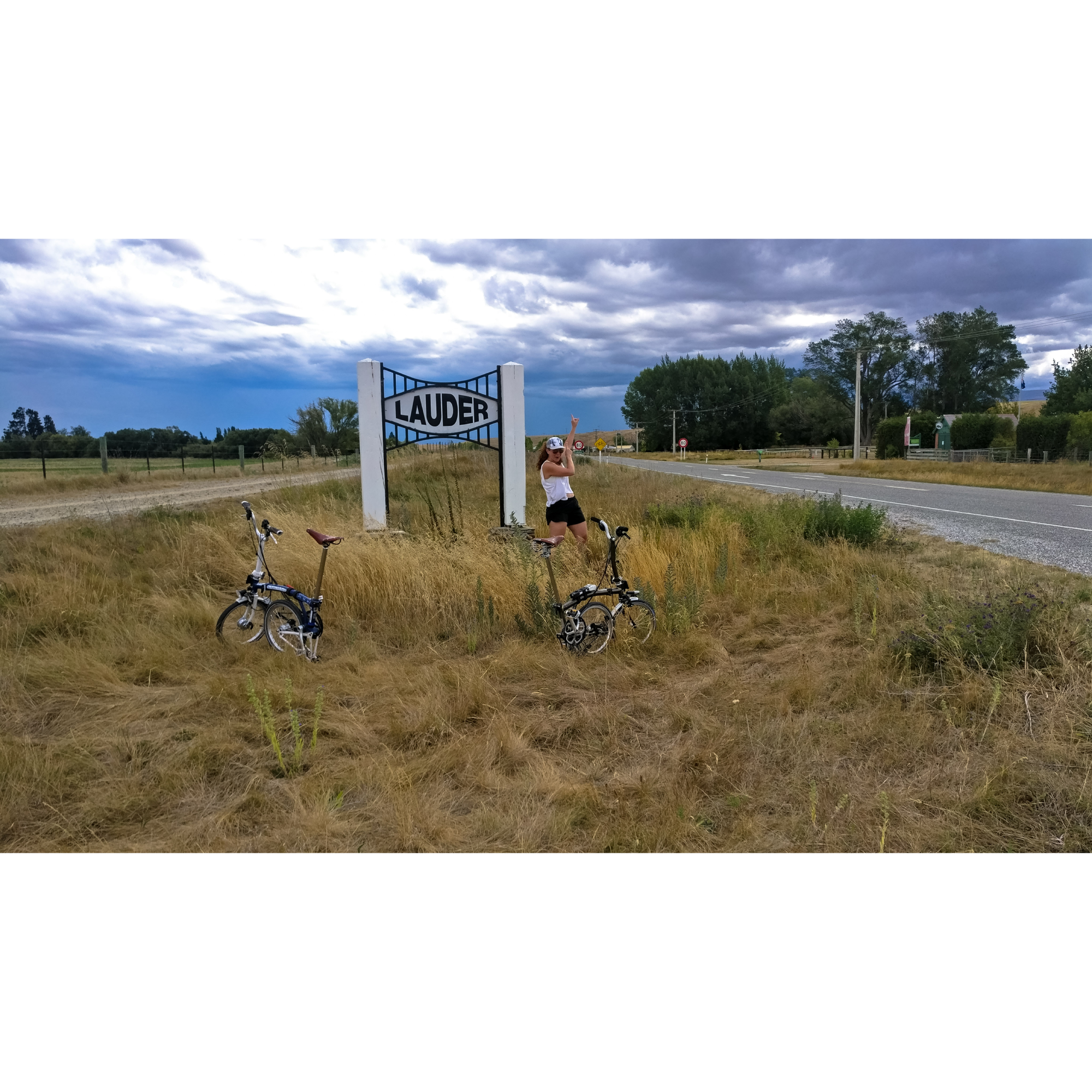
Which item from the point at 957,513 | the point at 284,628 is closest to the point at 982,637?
the point at 284,628

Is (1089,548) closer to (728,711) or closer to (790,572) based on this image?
(790,572)

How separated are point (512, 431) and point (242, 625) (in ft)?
13.6

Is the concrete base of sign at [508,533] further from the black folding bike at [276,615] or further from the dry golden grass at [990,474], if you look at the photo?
the dry golden grass at [990,474]

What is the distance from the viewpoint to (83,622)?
5.47m

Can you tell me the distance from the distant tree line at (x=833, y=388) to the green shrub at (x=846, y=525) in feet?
181

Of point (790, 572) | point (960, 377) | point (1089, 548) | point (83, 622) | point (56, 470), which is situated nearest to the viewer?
point (83, 622)

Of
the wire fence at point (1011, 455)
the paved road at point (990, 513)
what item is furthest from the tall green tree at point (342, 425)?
the wire fence at point (1011, 455)

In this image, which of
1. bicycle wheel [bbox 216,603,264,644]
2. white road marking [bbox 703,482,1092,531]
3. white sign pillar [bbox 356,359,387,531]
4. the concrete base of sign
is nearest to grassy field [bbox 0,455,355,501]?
white sign pillar [bbox 356,359,387,531]

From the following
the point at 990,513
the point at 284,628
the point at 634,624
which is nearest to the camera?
the point at 284,628

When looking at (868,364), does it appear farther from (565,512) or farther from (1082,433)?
(565,512)

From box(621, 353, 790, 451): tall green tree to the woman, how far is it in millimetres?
68779

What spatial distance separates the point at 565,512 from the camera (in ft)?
21.3

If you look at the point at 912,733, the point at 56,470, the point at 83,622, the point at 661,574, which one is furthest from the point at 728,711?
the point at 56,470

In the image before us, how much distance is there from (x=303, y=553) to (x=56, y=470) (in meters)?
25.8
